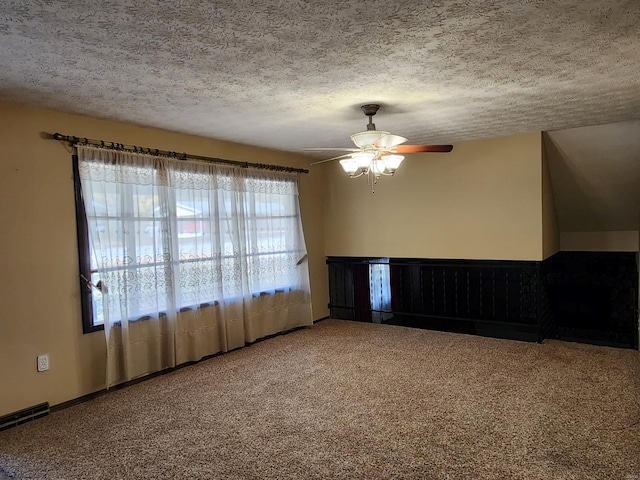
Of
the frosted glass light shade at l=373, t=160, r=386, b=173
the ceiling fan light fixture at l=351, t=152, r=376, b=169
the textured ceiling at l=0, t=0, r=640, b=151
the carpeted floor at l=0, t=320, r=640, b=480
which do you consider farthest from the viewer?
the frosted glass light shade at l=373, t=160, r=386, b=173

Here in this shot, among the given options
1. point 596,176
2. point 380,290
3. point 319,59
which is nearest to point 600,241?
point 596,176

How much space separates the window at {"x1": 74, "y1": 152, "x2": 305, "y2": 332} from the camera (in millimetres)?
3527

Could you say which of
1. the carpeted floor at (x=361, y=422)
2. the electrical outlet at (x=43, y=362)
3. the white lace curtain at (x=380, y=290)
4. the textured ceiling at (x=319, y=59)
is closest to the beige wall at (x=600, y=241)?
the carpeted floor at (x=361, y=422)

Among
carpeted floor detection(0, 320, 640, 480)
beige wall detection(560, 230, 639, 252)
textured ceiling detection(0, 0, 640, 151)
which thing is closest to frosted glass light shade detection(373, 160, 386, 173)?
textured ceiling detection(0, 0, 640, 151)

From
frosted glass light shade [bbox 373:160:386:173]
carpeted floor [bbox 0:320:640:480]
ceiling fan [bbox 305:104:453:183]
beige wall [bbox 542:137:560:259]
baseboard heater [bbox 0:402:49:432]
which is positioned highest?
ceiling fan [bbox 305:104:453:183]

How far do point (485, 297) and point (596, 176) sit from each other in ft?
6.00

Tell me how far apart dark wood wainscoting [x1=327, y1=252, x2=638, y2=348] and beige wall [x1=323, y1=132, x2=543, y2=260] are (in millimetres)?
180

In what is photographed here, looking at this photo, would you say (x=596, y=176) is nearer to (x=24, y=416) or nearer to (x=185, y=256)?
(x=185, y=256)

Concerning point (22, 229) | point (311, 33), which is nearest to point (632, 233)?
point (311, 33)

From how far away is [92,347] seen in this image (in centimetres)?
353

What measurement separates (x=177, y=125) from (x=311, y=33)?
219cm

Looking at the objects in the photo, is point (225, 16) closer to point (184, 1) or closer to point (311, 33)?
point (184, 1)

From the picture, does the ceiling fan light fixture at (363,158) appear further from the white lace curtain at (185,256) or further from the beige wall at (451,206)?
the beige wall at (451,206)

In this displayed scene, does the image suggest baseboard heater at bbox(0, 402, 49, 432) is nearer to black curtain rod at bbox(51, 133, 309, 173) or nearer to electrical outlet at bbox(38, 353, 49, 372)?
electrical outlet at bbox(38, 353, 49, 372)
